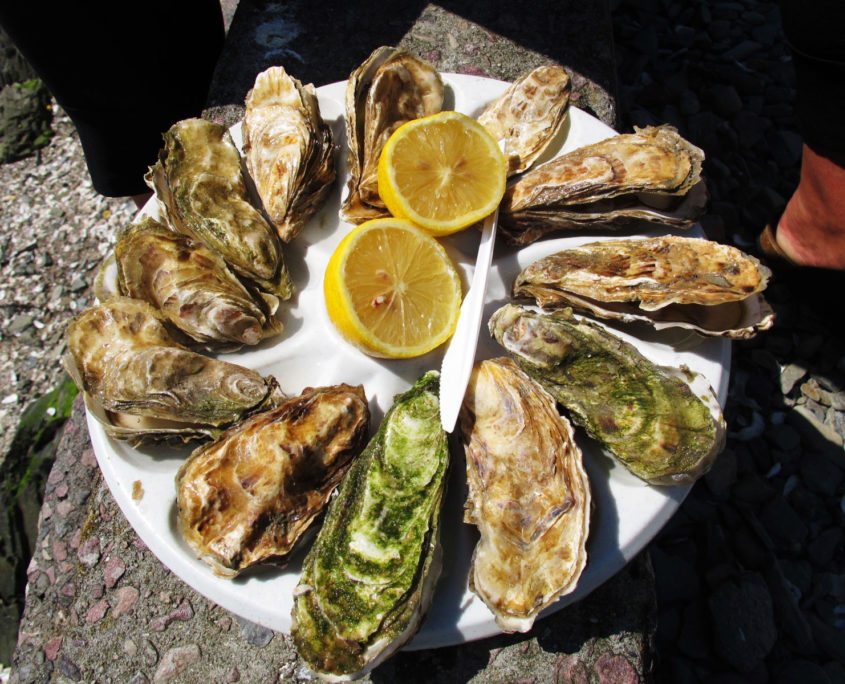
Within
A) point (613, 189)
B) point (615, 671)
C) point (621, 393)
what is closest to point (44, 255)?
point (613, 189)

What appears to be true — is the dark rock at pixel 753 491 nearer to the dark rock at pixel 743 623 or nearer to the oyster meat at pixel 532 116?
the dark rock at pixel 743 623

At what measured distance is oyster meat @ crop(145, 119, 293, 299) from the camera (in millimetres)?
1629

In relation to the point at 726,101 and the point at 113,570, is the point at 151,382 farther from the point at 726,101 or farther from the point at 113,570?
the point at 726,101

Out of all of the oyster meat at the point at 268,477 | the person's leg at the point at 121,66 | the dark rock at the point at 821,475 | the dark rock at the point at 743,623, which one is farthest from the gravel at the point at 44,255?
the dark rock at the point at 821,475

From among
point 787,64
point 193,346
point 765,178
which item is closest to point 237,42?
point 193,346

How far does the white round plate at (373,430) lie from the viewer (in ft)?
4.49

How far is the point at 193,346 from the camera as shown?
1625 mm

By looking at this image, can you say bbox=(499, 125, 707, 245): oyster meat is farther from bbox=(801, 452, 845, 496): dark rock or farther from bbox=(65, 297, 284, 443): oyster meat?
bbox=(801, 452, 845, 496): dark rock

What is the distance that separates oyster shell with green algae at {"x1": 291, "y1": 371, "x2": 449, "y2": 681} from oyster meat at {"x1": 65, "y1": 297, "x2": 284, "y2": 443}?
0.31 metres

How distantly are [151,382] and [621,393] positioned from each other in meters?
1.08

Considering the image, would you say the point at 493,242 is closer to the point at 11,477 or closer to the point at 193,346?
the point at 193,346

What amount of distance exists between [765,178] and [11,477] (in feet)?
10.8

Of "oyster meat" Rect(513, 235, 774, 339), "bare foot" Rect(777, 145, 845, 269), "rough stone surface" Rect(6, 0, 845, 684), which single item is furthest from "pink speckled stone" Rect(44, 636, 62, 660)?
"bare foot" Rect(777, 145, 845, 269)

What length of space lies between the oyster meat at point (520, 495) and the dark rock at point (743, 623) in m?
0.92
